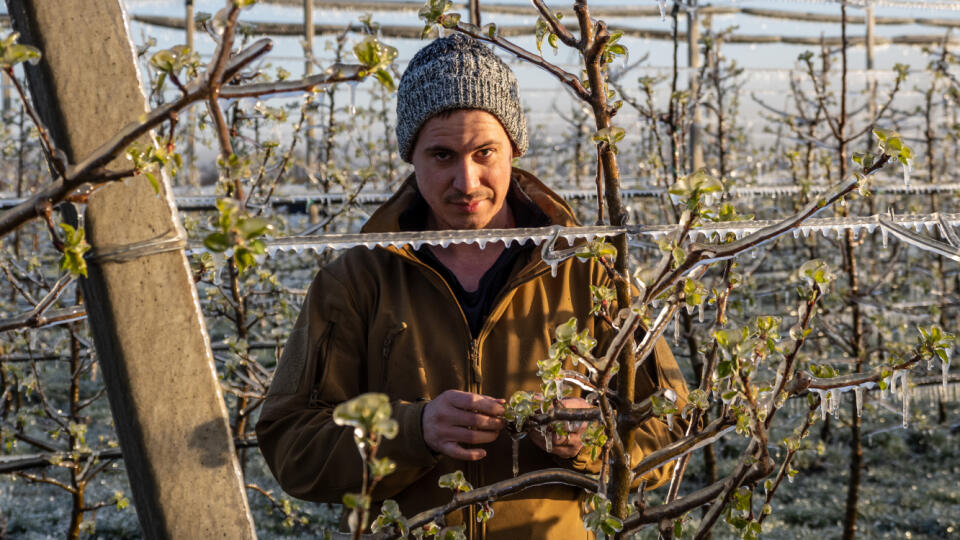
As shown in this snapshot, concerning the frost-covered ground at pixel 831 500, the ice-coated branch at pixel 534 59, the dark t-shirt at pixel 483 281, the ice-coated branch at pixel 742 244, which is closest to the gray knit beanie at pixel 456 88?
the dark t-shirt at pixel 483 281

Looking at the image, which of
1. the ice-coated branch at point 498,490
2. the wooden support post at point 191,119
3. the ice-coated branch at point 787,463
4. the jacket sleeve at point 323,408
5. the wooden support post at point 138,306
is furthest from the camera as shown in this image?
the wooden support post at point 191,119

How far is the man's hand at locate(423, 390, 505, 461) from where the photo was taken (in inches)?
58.1

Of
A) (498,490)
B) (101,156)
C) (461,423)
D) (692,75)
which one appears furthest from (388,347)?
(692,75)

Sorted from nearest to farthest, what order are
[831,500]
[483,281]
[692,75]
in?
[483,281]
[831,500]
[692,75]

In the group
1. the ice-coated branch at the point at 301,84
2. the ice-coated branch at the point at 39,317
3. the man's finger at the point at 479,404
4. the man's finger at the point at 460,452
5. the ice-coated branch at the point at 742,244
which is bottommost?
the man's finger at the point at 460,452

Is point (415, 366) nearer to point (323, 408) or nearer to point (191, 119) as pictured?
point (323, 408)

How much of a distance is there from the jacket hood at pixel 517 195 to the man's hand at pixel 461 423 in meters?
0.53

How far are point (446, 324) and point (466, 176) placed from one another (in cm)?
33

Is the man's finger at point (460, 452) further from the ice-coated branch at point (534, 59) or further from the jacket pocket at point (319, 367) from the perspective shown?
the ice-coated branch at point (534, 59)

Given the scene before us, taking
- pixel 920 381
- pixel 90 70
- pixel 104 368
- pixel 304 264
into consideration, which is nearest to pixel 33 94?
pixel 90 70

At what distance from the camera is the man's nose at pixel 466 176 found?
1812 mm

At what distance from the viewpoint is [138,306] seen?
1.15m

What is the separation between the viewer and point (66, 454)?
116 inches

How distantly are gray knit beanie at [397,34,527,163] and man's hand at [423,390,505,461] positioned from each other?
0.68 m
